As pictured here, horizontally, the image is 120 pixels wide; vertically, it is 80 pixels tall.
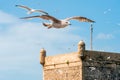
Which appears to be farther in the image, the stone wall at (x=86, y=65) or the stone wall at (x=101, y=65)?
the stone wall at (x=101, y=65)

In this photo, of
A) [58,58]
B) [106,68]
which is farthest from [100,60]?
[58,58]

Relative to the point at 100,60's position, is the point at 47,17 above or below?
above

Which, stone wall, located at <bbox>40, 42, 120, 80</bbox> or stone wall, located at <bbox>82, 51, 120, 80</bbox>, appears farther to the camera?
stone wall, located at <bbox>82, 51, 120, 80</bbox>

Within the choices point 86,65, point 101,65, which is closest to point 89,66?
point 86,65

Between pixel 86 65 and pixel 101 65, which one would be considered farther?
pixel 101 65

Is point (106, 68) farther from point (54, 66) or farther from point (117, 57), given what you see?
point (54, 66)

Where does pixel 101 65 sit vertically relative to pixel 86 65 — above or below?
above

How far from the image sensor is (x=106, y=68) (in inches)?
1705

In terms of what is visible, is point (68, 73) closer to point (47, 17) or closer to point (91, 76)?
point (91, 76)

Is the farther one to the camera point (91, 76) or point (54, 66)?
point (54, 66)

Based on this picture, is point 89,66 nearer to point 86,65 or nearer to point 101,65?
point 86,65

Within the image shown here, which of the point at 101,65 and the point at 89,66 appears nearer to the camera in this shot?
the point at 89,66

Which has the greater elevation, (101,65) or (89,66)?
(101,65)

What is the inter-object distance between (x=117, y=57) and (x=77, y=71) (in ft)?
10.9
